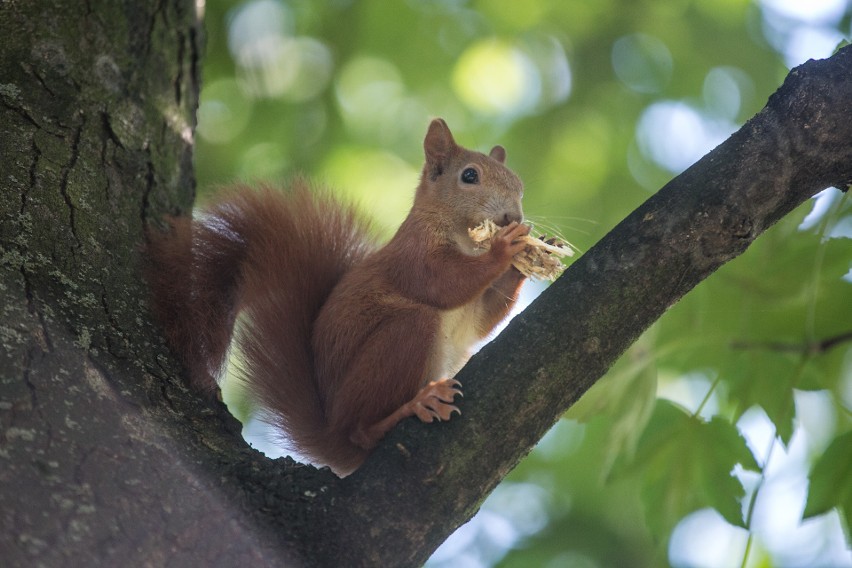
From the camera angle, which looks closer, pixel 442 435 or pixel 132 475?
pixel 132 475

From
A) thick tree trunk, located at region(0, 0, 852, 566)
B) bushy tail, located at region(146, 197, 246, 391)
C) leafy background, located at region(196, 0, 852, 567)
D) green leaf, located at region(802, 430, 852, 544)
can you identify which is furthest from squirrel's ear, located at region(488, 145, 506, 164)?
green leaf, located at region(802, 430, 852, 544)

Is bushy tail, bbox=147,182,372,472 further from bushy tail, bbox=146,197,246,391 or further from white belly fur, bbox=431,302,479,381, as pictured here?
white belly fur, bbox=431,302,479,381

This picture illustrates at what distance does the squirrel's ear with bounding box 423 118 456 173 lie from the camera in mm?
3572

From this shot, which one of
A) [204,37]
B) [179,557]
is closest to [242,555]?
[179,557]

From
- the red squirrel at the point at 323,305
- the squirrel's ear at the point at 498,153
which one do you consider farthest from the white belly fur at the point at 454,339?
the squirrel's ear at the point at 498,153

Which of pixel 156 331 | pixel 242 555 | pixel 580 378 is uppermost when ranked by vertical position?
pixel 580 378

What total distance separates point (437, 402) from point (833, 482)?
1.05m

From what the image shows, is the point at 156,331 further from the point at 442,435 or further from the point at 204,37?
the point at 204,37

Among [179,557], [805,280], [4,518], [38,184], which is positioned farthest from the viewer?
[805,280]

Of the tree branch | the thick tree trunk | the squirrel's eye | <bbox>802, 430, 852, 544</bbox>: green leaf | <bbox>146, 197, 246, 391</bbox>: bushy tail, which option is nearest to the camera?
the thick tree trunk

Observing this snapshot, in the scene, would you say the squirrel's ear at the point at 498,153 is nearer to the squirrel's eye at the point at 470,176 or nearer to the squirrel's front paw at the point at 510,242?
the squirrel's eye at the point at 470,176

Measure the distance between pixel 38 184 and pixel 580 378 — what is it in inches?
56.8

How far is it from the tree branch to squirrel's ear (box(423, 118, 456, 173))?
1.72m

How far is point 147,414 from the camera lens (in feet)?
6.09
